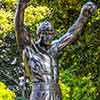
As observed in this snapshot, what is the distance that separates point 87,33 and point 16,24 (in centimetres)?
501

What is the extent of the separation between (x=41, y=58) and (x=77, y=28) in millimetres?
798

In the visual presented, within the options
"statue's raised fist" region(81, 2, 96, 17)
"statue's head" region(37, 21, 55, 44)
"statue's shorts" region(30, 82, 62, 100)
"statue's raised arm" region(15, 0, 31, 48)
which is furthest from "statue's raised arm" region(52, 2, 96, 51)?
"statue's shorts" region(30, 82, 62, 100)

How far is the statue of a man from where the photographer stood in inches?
252

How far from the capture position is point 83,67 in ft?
38.3

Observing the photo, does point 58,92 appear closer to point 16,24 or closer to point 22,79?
point 16,24

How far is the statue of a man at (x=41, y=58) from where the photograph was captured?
6.41 metres

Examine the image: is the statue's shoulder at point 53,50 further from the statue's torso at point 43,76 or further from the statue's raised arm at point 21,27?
the statue's raised arm at point 21,27

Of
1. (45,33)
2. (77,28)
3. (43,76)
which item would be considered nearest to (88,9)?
(77,28)

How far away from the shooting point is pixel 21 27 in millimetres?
6434

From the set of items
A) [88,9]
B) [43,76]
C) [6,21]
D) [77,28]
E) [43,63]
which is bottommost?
[43,76]

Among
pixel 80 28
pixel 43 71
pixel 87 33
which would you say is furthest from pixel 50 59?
pixel 87 33

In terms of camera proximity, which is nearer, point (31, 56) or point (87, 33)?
point (31, 56)

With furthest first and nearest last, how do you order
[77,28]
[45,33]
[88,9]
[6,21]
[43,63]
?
[6,21] < [77,28] < [88,9] < [45,33] < [43,63]

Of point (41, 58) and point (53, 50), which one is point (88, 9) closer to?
point (53, 50)
